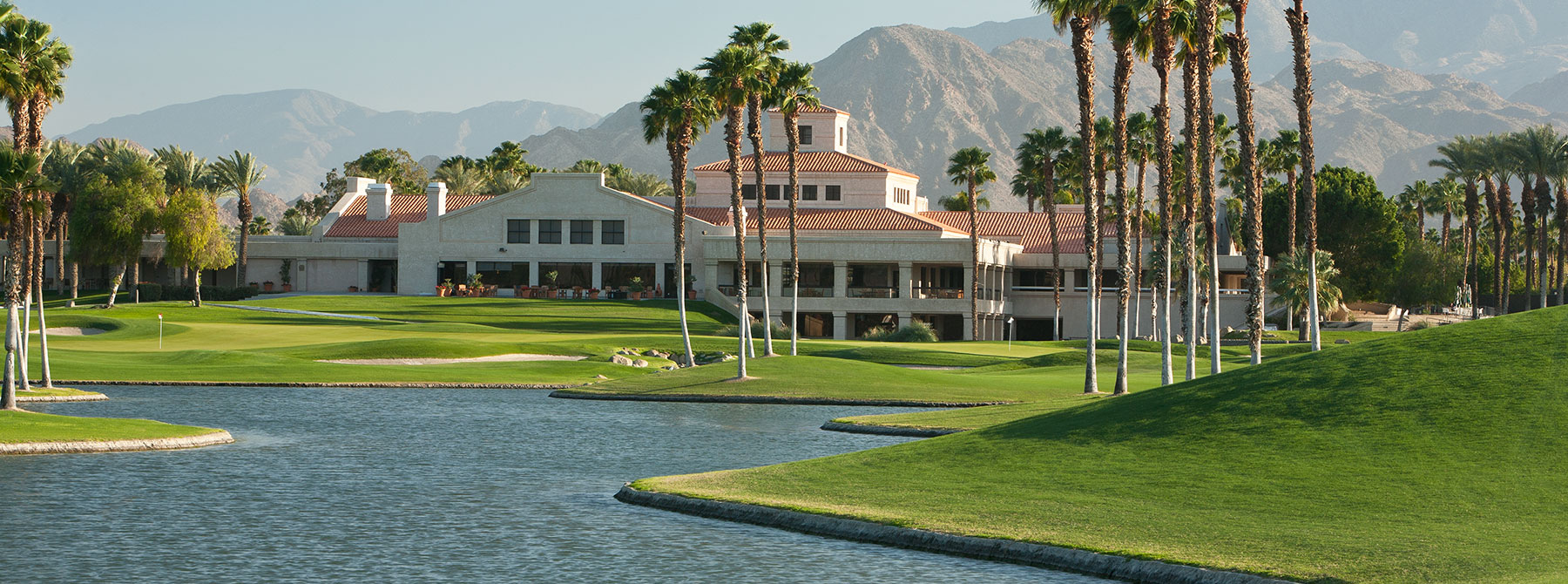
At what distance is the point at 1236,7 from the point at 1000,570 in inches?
1033

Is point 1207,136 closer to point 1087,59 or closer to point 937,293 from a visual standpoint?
point 1087,59

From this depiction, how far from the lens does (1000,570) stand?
1767 centimetres

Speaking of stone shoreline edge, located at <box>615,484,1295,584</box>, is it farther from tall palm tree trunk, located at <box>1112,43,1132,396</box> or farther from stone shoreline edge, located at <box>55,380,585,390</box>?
stone shoreline edge, located at <box>55,380,585,390</box>

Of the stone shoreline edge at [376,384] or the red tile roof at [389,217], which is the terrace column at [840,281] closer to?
the red tile roof at [389,217]

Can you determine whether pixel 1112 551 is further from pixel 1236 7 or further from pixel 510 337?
pixel 510 337

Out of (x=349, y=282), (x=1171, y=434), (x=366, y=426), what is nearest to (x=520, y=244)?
(x=349, y=282)

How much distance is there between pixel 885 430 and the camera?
34.5m

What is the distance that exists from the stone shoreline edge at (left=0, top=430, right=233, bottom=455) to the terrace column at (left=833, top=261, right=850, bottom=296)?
60.5m

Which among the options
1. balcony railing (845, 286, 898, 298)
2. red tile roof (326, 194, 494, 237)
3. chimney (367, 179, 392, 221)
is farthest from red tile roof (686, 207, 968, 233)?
chimney (367, 179, 392, 221)

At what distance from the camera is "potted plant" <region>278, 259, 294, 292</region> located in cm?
10112

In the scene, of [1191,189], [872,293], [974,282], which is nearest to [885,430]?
[1191,189]

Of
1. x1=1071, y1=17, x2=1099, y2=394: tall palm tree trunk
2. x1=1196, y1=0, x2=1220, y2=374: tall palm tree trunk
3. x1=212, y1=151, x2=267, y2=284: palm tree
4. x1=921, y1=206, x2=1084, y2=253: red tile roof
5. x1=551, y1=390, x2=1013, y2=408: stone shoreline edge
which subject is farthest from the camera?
x1=921, y1=206, x2=1084, y2=253: red tile roof

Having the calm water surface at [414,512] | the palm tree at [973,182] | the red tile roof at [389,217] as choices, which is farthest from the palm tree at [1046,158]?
the calm water surface at [414,512]

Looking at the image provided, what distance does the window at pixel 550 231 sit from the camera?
96812 mm
